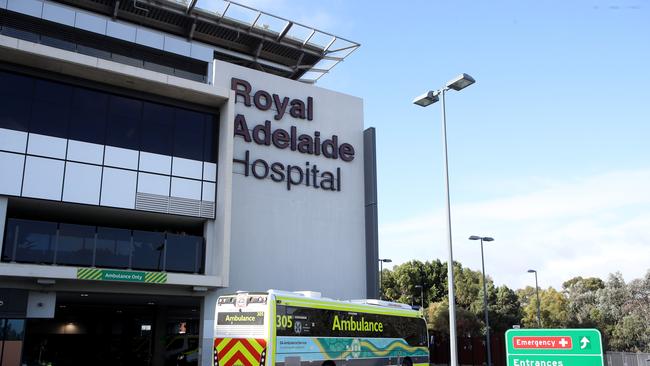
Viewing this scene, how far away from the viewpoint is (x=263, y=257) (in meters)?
26.5

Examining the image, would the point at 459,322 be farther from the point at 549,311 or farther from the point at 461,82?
the point at 461,82

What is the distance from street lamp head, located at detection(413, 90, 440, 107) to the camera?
55.1 feet

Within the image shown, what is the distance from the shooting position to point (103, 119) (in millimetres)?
22953

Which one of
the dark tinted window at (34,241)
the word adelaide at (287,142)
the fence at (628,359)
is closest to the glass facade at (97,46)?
the word adelaide at (287,142)

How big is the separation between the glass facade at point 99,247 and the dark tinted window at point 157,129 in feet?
12.1

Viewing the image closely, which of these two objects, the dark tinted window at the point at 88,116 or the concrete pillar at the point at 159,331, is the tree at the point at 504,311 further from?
the dark tinted window at the point at 88,116

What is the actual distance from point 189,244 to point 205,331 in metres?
3.73

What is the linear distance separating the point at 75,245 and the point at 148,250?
2.77m

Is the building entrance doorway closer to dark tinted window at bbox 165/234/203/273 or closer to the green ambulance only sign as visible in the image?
dark tinted window at bbox 165/234/203/273

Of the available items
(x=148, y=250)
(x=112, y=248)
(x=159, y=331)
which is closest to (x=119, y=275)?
(x=112, y=248)

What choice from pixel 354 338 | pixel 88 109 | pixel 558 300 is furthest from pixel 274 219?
pixel 558 300

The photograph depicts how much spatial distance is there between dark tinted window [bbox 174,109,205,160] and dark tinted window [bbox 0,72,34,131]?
5.79 meters

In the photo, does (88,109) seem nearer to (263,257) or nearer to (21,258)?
(21,258)

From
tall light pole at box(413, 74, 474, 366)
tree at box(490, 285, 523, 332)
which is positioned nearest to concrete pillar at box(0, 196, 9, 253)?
tall light pole at box(413, 74, 474, 366)
